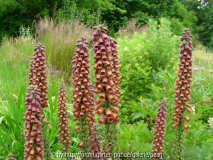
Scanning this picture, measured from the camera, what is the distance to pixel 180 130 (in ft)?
7.49

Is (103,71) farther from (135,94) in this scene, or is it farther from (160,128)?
(135,94)

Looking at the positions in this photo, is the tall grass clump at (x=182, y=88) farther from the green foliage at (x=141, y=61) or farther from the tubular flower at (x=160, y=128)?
the green foliage at (x=141, y=61)

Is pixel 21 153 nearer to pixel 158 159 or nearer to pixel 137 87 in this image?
pixel 158 159

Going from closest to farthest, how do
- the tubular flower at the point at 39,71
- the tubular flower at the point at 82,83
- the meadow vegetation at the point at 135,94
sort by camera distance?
the tubular flower at the point at 82,83, the tubular flower at the point at 39,71, the meadow vegetation at the point at 135,94

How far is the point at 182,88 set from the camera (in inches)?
86.6

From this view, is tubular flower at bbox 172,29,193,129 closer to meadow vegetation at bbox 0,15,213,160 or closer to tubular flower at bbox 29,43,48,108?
meadow vegetation at bbox 0,15,213,160

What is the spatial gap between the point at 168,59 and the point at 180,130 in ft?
10.7

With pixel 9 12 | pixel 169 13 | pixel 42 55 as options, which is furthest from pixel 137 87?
pixel 169 13

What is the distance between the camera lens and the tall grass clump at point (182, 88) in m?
2.20

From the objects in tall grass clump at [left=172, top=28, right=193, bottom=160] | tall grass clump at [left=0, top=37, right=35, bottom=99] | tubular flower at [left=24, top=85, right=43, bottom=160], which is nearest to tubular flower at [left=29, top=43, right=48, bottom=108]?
tubular flower at [left=24, top=85, right=43, bottom=160]

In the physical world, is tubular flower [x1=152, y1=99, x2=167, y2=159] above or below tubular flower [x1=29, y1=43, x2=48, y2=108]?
below

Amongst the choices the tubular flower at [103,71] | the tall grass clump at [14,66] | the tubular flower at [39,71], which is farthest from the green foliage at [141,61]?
the tubular flower at [103,71]

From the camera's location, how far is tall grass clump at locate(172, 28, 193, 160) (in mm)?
2197

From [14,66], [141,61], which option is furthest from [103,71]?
[14,66]
